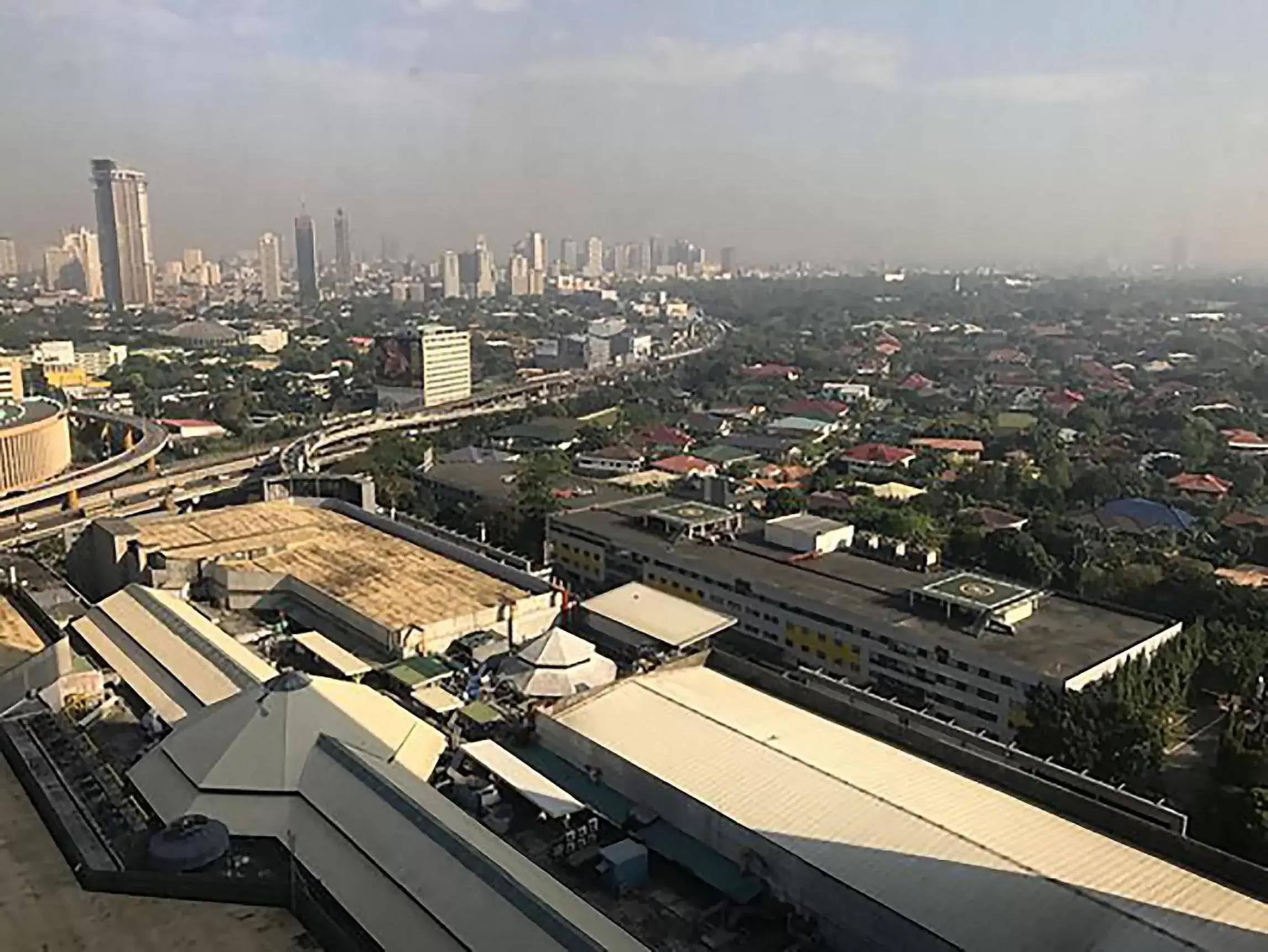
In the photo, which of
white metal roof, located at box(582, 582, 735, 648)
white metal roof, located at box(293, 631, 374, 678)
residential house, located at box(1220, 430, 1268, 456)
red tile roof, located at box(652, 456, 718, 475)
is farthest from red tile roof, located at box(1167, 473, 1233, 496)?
white metal roof, located at box(293, 631, 374, 678)

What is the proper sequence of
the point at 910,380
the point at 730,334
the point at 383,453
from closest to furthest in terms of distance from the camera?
the point at 383,453, the point at 910,380, the point at 730,334

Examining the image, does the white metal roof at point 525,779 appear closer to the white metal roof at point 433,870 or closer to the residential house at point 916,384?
the white metal roof at point 433,870

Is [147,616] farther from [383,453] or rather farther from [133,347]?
[133,347]

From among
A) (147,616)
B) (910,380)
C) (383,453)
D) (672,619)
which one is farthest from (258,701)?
(910,380)

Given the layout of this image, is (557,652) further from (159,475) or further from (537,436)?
(537,436)

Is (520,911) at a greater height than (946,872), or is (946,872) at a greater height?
(520,911)

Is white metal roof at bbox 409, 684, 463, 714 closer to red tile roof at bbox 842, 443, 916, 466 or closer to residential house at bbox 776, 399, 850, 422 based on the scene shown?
red tile roof at bbox 842, 443, 916, 466

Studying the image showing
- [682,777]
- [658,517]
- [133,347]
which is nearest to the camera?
[682,777]

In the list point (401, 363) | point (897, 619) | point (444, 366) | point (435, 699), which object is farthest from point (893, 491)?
point (401, 363)
